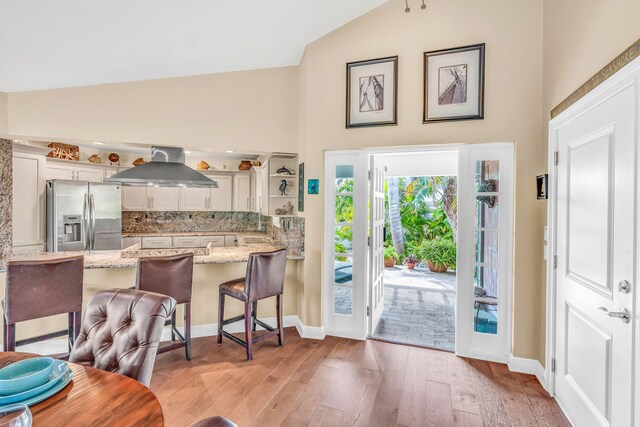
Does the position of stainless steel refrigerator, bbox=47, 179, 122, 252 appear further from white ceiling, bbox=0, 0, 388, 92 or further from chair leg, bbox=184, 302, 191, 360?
chair leg, bbox=184, 302, 191, 360

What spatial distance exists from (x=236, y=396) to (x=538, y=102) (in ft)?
11.4

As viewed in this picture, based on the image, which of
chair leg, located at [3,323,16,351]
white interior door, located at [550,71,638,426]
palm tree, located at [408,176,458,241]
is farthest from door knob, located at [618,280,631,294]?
palm tree, located at [408,176,458,241]

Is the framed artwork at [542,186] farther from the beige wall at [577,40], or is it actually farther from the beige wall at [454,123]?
the beige wall at [577,40]

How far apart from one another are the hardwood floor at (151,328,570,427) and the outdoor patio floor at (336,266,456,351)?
0.33 m

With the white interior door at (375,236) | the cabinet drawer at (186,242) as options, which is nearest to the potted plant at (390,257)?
the white interior door at (375,236)

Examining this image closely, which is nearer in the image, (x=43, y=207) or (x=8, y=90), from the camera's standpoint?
(x=8, y=90)

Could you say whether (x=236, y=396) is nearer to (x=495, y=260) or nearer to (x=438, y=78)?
(x=495, y=260)

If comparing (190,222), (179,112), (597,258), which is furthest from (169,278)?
(190,222)

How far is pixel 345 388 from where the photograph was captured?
2.47 metres

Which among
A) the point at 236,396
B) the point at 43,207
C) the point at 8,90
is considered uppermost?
the point at 8,90

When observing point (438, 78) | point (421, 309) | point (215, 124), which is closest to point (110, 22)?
point (215, 124)

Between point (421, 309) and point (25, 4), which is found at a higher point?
point (25, 4)

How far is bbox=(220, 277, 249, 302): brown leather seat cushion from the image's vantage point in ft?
9.55

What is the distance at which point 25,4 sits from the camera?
6.82ft
